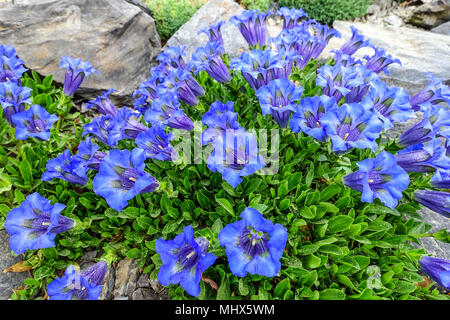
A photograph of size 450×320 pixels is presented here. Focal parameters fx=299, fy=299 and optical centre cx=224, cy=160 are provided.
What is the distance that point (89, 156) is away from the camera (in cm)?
236

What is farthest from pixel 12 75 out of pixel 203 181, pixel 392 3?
pixel 392 3

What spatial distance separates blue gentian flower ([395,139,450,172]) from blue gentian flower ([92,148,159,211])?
1778 mm

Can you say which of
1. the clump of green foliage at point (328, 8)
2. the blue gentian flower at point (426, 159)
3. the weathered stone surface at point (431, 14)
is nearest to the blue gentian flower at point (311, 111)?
the blue gentian flower at point (426, 159)

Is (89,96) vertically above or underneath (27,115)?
underneath

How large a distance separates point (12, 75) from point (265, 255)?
294 cm

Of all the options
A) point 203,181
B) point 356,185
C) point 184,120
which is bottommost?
point 203,181

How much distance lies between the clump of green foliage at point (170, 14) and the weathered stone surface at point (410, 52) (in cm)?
318

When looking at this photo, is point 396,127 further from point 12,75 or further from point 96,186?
point 12,75

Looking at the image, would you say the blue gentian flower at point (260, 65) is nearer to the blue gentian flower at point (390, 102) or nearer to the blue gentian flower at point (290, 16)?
the blue gentian flower at point (390, 102)

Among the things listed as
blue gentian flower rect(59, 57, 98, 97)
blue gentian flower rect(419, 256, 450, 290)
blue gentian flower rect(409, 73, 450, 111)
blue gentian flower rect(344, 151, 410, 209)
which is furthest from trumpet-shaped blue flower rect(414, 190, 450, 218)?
blue gentian flower rect(59, 57, 98, 97)

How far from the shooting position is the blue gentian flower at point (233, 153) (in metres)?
1.86

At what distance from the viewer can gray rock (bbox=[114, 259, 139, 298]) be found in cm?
229

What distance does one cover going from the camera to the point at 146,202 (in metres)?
2.53

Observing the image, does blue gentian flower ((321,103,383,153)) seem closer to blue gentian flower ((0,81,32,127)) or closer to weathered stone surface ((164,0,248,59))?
blue gentian flower ((0,81,32,127))
